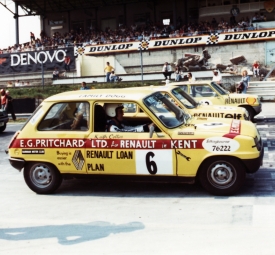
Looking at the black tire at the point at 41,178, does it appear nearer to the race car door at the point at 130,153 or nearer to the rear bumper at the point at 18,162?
the rear bumper at the point at 18,162

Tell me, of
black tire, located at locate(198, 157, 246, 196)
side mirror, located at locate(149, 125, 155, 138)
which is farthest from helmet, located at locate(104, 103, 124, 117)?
black tire, located at locate(198, 157, 246, 196)

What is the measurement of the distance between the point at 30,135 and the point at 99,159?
3.93 feet

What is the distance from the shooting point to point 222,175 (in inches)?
272

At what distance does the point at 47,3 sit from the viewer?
159 feet

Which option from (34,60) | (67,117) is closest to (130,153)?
(67,117)

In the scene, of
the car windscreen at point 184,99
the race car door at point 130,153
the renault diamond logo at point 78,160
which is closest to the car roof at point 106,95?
the race car door at point 130,153

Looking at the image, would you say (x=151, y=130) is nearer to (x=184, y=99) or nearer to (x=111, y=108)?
(x=111, y=108)

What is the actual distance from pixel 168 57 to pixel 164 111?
29.7 meters

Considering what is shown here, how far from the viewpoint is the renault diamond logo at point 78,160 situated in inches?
287

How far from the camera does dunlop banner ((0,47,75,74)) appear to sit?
3672cm

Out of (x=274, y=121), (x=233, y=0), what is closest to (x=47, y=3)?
(x=233, y=0)

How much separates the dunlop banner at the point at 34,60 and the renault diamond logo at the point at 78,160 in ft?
97.2

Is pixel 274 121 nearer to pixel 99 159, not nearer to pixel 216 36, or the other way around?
pixel 99 159

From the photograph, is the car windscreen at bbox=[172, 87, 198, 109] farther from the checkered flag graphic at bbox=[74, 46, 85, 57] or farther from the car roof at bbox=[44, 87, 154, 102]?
the checkered flag graphic at bbox=[74, 46, 85, 57]
